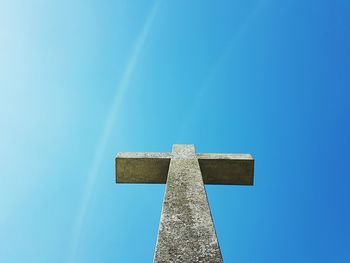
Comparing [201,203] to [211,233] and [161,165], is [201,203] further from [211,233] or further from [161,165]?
[161,165]

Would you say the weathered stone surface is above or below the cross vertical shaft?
above

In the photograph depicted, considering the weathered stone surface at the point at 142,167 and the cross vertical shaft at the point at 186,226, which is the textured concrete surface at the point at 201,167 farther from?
the cross vertical shaft at the point at 186,226

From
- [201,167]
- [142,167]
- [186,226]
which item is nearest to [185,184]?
[186,226]

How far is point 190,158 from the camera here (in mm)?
5301

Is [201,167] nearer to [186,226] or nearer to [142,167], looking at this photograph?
[142,167]

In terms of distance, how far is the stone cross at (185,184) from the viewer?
8.79 ft

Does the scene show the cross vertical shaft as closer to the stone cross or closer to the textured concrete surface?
the stone cross

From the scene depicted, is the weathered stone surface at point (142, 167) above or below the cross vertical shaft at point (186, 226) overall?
above

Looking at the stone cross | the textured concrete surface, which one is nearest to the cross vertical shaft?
the stone cross

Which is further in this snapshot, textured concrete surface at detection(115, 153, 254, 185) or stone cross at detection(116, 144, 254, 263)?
textured concrete surface at detection(115, 153, 254, 185)

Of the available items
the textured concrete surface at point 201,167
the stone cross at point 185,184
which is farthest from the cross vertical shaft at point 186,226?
the textured concrete surface at point 201,167

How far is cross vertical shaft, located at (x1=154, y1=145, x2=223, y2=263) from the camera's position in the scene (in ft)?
8.57

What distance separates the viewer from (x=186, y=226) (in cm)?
299

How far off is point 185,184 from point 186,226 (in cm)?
100
